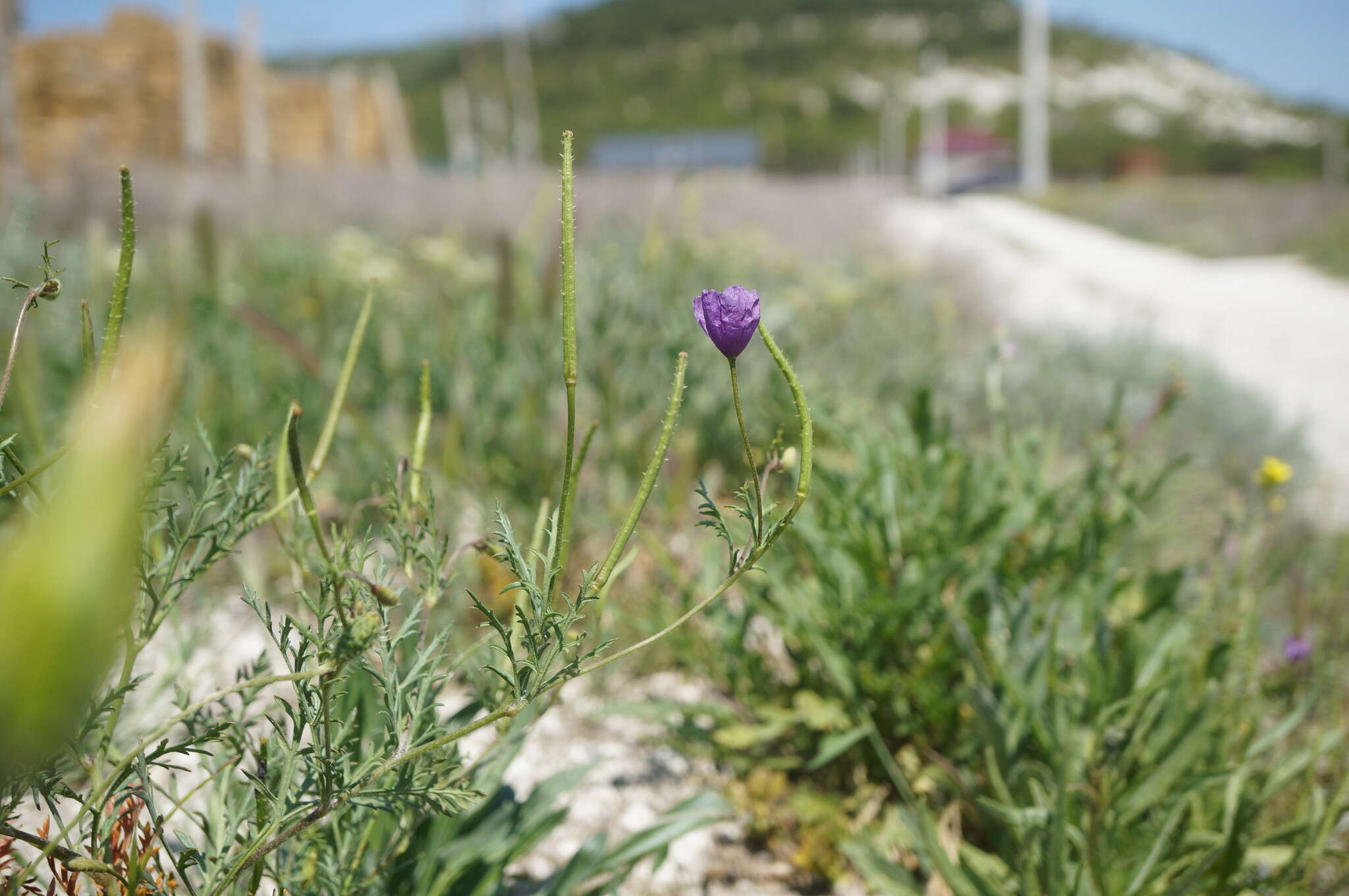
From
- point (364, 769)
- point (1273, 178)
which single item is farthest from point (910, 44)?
point (364, 769)

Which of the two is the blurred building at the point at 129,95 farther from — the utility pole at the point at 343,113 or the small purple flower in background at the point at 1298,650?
the small purple flower in background at the point at 1298,650

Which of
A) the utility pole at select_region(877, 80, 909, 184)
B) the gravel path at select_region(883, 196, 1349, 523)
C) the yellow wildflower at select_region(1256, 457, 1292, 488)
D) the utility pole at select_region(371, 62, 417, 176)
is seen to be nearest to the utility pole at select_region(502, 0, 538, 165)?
the utility pole at select_region(371, 62, 417, 176)

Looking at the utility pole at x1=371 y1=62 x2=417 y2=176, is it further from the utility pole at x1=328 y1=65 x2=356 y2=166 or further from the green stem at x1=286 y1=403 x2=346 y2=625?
the green stem at x1=286 y1=403 x2=346 y2=625

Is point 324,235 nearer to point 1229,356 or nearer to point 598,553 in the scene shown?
point 598,553

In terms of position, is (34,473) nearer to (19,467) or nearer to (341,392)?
(19,467)

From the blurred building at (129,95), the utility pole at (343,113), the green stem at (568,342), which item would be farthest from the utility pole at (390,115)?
the green stem at (568,342)
